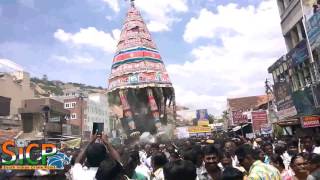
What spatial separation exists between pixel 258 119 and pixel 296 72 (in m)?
15.2

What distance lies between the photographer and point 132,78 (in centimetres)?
5219

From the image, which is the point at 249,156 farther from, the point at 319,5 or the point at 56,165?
the point at 319,5

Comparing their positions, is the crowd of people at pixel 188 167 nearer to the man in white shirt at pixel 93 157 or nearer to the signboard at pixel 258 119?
the man in white shirt at pixel 93 157

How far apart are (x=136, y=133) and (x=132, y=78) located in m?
7.70

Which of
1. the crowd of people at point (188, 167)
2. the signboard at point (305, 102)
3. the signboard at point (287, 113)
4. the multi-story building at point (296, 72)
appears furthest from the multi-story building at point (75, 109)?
the crowd of people at point (188, 167)

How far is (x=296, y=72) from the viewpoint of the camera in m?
27.4

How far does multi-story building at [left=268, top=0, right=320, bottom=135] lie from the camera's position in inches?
883

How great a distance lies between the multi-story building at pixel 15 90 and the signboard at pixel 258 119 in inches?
1121

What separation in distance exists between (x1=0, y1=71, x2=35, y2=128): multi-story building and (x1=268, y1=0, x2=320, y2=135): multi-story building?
32.6m

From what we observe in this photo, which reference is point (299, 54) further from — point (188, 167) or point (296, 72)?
point (188, 167)

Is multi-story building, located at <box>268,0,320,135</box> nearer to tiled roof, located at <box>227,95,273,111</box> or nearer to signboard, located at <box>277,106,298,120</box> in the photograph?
signboard, located at <box>277,106,298,120</box>

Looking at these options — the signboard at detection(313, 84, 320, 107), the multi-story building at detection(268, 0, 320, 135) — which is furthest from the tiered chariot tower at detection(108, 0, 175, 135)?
the signboard at detection(313, 84, 320, 107)

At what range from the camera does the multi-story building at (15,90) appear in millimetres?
52344

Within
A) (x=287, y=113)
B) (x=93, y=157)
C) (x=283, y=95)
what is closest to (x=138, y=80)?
(x=283, y=95)
